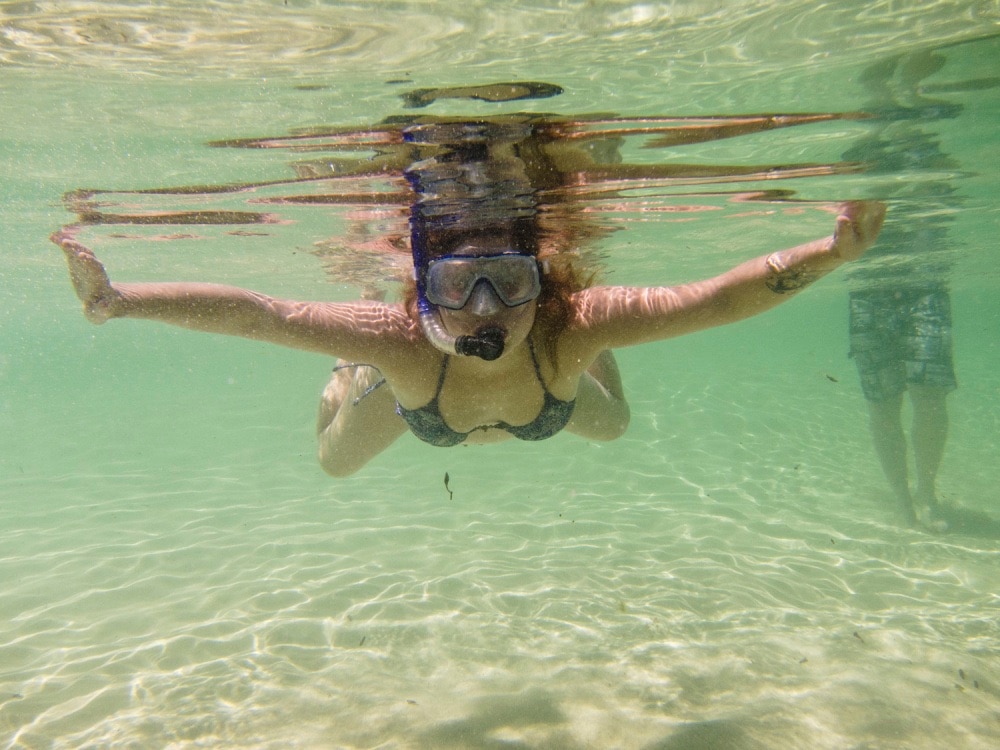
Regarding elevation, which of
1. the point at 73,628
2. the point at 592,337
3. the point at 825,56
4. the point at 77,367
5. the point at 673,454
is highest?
the point at 825,56

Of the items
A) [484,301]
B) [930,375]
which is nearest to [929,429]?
[930,375]

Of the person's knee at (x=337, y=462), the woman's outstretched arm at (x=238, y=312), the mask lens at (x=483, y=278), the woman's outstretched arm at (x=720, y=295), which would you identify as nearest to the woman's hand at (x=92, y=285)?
the woman's outstretched arm at (x=238, y=312)

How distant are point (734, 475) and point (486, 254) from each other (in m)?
11.8

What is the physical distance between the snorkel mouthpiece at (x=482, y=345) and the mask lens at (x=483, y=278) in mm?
378

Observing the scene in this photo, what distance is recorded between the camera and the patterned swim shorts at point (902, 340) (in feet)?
34.6

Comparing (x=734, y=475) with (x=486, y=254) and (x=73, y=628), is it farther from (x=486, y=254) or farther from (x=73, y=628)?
(x=73, y=628)

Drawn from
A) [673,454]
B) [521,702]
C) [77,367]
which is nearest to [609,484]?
[673,454]

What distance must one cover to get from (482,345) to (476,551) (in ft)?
20.3

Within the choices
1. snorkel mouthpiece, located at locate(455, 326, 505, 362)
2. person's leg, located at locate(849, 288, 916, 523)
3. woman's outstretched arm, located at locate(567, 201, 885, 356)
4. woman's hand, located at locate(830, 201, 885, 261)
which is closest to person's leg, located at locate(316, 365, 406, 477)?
snorkel mouthpiece, located at locate(455, 326, 505, 362)

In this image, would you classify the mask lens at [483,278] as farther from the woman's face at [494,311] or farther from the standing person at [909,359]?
the standing person at [909,359]

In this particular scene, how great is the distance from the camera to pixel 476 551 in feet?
31.5

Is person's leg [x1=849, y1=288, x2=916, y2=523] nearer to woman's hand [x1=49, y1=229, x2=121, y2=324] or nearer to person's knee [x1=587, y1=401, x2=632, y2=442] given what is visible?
person's knee [x1=587, y1=401, x2=632, y2=442]

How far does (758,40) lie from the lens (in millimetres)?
5688

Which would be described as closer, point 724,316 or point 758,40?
point 724,316
